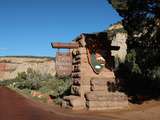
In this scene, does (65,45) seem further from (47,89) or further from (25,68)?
(25,68)

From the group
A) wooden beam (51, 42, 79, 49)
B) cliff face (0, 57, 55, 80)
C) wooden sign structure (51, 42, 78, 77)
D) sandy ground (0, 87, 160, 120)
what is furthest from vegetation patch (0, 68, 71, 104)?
cliff face (0, 57, 55, 80)

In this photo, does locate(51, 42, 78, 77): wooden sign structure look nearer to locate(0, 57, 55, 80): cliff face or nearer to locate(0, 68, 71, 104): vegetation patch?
locate(0, 68, 71, 104): vegetation patch

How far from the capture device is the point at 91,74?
20031 mm

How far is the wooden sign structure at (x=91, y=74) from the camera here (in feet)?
62.0

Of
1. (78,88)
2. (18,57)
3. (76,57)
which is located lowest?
(78,88)

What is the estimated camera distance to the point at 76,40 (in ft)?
67.8

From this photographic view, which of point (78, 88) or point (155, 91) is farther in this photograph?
point (155, 91)

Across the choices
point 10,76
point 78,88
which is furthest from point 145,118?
point 10,76

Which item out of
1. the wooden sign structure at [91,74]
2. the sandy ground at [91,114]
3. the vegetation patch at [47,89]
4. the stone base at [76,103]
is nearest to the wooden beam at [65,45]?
the wooden sign structure at [91,74]

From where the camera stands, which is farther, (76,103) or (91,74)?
(91,74)

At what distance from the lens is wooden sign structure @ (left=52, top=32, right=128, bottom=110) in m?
18.9

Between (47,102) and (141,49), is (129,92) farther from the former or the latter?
(47,102)

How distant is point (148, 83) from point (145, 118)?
28.3 ft

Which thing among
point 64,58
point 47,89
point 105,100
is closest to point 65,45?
point 64,58
